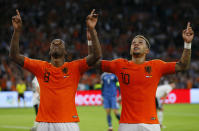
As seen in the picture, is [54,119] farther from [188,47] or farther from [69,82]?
[188,47]

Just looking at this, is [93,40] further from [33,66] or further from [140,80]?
[33,66]

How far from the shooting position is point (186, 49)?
215 inches

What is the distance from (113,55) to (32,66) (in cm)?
2608

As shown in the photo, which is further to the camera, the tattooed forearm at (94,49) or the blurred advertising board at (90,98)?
the blurred advertising board at (90,98)

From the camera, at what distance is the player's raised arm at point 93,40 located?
5098 millimetres

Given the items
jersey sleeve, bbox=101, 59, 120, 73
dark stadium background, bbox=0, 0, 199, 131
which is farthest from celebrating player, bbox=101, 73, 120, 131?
dark stadium background, bbox=0, 0, 199, 131

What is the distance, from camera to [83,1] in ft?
118

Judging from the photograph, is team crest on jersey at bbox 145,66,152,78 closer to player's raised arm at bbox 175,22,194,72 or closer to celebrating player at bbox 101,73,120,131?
player's raised arm at bbox 175,22,194,72

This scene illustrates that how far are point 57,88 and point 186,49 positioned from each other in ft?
6.17

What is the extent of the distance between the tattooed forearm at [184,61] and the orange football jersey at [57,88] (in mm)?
1323

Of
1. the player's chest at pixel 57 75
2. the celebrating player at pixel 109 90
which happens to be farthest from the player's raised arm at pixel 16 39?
the celebrating player at pixel 109 90

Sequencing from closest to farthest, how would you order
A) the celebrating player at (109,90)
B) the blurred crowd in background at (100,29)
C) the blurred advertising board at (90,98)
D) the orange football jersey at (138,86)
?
the orange football jersey at (138,86) < the celebrating player at (109,90) < the blurred advertising board at (90,98) < the blurred crowd in background at (100,29)

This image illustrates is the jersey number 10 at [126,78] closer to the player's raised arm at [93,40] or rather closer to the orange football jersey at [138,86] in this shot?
the orange football jersey at [138,86]

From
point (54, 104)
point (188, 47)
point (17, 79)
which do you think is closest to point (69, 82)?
point (54, 104)
